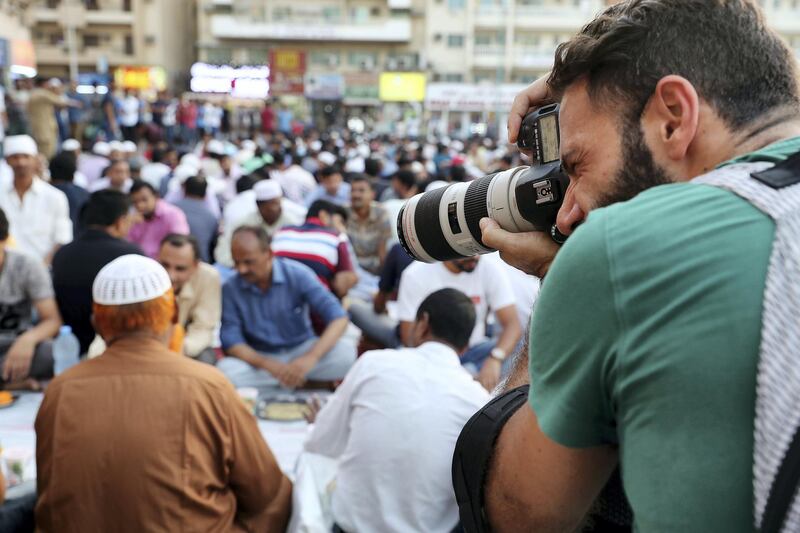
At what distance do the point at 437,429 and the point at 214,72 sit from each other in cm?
3726

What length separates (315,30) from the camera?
4006 centimetres

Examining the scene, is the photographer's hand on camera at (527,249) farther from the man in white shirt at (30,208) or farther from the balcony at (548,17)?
the balcony at (548,17)

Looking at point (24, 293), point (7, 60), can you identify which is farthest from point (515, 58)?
point (24, 293)

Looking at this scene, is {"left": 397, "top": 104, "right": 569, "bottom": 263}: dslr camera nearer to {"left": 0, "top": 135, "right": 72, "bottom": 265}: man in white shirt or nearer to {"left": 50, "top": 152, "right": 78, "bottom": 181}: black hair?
{"left": 0, "top": 135, "right": 72, "bottom": 265}: man in white shirt

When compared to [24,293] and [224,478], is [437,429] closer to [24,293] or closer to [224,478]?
[224,478]

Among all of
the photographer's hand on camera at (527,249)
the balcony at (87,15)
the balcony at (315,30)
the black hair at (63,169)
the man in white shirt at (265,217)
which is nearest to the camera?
the photographer's hand on camera at (527,249)

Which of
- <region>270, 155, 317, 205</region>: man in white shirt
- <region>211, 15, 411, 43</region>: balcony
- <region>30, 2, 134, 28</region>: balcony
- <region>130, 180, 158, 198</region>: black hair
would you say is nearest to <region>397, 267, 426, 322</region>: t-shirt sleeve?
<region>130, 180, 158, 198</region>: black hair

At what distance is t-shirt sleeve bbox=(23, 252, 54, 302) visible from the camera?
402cm

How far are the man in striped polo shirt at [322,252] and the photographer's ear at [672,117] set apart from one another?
4427mm

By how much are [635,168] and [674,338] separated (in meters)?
0.26

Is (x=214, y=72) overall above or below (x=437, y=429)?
above

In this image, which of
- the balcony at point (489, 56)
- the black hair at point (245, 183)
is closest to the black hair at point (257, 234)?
the black hair at point (245, 183)

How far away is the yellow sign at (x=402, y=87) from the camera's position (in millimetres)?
33719

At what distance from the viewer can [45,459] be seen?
216cm
